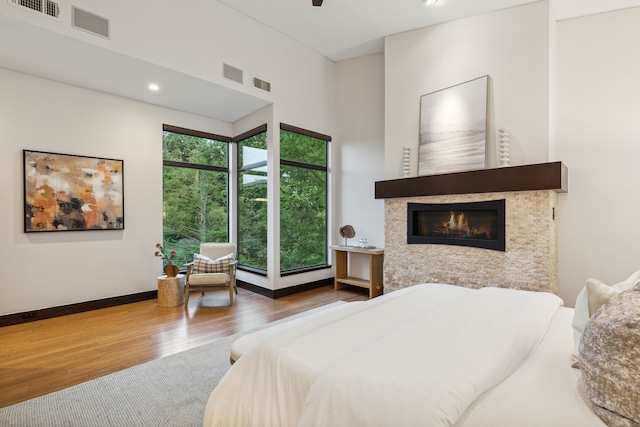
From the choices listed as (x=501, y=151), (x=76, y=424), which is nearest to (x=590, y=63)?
(x=501, y=151)

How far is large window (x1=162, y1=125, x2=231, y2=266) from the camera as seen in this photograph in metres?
4.95

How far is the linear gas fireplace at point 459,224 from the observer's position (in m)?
3.74

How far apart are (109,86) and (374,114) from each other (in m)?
3.90

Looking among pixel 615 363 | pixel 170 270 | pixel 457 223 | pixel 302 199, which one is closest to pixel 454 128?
pixel 457 223

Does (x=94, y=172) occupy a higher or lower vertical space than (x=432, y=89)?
lower

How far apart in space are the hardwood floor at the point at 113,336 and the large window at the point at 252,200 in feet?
2.46

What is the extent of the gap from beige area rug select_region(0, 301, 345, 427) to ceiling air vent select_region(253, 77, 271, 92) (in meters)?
3.61

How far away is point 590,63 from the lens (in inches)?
150

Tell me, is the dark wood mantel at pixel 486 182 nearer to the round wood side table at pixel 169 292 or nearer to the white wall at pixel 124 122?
the white wall at pixel 124 122

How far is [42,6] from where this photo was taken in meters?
2.79

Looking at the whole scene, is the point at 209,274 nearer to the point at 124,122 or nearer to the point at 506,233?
the point at 124,122

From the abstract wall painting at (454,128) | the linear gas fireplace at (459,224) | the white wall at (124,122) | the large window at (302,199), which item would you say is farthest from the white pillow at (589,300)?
the large window at (302,199)

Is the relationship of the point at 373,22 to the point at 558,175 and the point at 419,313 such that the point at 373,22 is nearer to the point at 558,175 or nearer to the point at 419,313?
the point at 558,175

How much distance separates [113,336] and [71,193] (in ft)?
6.68
